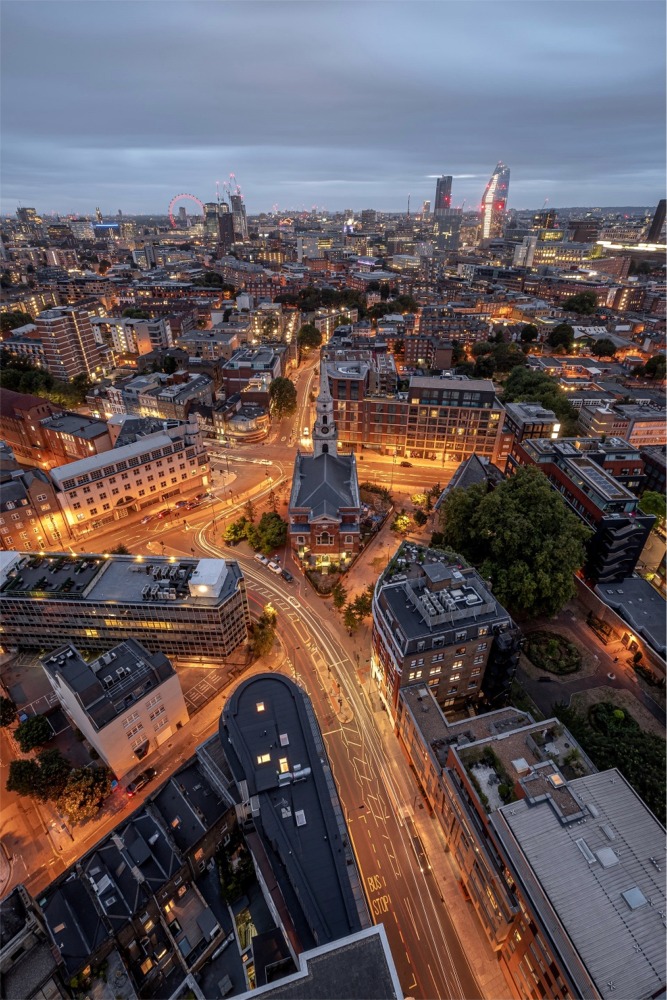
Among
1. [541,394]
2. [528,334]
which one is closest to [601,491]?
[541,394]

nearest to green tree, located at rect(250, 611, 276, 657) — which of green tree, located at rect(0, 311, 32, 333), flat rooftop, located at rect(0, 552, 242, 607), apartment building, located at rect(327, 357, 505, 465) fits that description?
flat rooftop, located at rect(0, 552, 242, 607)

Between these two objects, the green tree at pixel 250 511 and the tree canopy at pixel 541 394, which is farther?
the tree canopy at pixel 541 394

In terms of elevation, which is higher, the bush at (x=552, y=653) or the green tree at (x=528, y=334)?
the green tree at (x=528, y=334)

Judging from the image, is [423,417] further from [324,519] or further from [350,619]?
[350,619]

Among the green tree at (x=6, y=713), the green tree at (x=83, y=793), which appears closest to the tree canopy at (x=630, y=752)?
Answer: the green tree at (x=83, y=793)

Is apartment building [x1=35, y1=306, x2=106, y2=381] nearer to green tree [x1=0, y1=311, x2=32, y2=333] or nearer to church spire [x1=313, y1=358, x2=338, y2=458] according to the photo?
green tree [x1=0, y1=311, x2=32, y2=333]

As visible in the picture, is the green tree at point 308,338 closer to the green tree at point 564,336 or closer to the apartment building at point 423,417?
the apartment building at point 423,417
